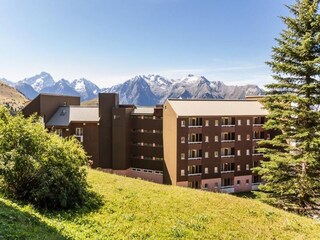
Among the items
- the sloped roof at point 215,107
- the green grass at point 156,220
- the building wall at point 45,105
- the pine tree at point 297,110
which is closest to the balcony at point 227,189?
the sloped roof at point 215,107

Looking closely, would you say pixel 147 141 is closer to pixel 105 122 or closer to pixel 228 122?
pixel 105 122

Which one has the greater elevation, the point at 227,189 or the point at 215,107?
the point at 215,107

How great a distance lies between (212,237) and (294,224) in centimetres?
643

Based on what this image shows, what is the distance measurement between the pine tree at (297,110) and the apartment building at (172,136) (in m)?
21.5

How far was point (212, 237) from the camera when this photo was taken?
12.8 metres

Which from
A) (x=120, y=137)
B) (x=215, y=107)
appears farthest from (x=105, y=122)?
(x=215, y=107)

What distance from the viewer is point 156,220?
13.8m

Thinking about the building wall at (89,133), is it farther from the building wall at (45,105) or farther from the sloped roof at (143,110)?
the sloped roof at (143,110)

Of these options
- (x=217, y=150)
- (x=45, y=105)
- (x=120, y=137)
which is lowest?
(x=217, y=150)

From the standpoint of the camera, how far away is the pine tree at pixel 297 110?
24.0m

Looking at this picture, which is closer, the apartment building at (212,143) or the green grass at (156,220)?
the green grass at (156,220)

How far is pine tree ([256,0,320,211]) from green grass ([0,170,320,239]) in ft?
26.3

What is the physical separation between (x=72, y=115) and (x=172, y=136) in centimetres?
2169

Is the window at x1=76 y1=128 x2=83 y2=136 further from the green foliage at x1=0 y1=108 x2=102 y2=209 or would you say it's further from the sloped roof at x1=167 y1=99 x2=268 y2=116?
the green foliage at x1=0 y1=108 x2=102 y2=209
